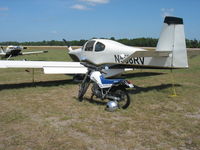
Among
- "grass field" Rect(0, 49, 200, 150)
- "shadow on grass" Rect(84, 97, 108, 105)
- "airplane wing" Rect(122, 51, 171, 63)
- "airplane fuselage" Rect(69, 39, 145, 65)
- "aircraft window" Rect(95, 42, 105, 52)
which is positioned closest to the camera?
"grass field" Rect(0, 49, 200, 150)

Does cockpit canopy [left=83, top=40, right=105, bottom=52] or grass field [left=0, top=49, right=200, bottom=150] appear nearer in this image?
grass field [left=0, top=49, right=200, bottom=150]

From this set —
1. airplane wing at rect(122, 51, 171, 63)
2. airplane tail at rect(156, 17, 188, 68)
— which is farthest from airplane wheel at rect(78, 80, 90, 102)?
airplane tail at rect(156, 17, 188, 68)

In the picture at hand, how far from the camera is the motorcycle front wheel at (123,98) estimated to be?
6098mm

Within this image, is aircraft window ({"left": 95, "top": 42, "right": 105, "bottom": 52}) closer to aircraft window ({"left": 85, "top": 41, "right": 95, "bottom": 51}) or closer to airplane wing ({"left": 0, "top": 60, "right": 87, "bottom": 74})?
aircraft window ({"left": 85, "top": 41, "right": 95, "bottom": 51})

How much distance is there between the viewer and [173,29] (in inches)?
316

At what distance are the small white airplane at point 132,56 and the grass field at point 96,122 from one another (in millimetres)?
1219

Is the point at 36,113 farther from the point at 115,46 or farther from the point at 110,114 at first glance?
the point at 115,46

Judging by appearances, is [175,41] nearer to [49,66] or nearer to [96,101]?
[96,101]

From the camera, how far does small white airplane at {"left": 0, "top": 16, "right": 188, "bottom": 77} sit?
7.98 m

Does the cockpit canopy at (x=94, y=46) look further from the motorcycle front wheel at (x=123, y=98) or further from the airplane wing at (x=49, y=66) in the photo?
the motorcycle front wheel at (x=123, y=98)

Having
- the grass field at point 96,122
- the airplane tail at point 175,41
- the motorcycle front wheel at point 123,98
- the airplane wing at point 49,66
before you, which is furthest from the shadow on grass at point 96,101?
the airplane tail at point 175,41

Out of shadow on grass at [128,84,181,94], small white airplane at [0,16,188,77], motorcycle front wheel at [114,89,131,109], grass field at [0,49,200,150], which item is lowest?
grass field at [0,49,200,150]

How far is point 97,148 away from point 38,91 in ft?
17.6

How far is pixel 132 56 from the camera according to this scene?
6992mm
